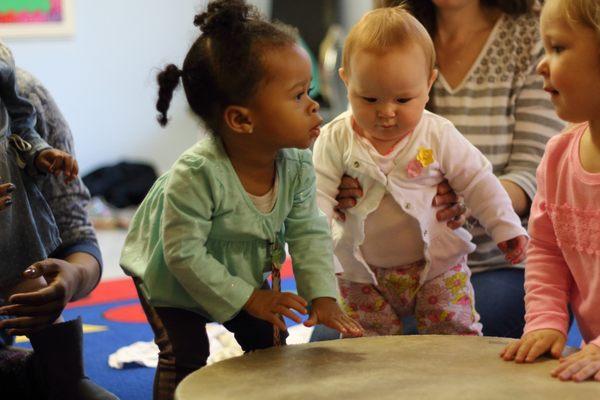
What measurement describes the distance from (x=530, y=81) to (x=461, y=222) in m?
0.44

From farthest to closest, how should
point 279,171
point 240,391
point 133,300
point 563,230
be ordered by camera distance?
point 133,300 → point 279,171 → point 563,230 → point 240,391

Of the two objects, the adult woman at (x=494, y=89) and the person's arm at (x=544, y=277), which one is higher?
the adult woman at (x=494, y=89)

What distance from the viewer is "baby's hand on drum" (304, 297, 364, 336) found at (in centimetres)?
158

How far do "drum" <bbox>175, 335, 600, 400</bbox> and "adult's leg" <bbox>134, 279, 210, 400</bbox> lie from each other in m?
0.28

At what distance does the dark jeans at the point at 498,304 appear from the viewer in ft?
6.70

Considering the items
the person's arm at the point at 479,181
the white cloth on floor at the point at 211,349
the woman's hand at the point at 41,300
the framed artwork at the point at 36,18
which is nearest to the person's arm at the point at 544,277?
the person's arm at the point at 479,181

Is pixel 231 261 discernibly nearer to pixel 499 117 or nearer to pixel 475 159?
pixel 475 159

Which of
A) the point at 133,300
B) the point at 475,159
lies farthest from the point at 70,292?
the point at 133,300

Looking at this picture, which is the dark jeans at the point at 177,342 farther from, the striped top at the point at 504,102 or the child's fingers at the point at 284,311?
the striped top at the point at 504,102

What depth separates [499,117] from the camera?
7.09 feet

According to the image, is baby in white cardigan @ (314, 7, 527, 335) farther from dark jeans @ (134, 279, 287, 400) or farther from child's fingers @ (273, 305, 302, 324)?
child's fingers @ (273, 305, 302, 324)

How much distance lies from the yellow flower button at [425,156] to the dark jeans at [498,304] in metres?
0.38

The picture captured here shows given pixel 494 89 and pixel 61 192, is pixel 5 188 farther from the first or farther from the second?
pixel 494 89

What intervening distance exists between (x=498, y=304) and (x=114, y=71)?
4106 mm
